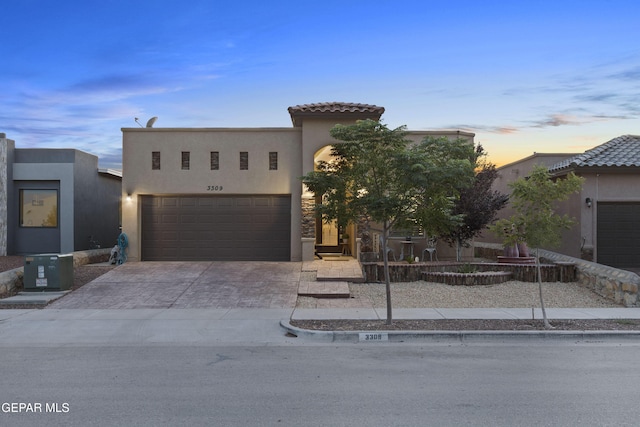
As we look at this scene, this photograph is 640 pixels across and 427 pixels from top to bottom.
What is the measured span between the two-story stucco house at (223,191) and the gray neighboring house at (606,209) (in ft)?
14.0

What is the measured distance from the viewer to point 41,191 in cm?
2156

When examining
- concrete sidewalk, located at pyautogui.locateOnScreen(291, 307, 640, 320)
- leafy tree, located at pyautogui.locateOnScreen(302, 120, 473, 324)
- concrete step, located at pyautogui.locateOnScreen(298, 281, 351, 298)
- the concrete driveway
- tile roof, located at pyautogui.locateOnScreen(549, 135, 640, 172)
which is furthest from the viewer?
tile roof, located at pyautogui.locateOnScreen(549, 135, 640, 172)

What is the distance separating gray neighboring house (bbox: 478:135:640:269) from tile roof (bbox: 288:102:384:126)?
6948 mm

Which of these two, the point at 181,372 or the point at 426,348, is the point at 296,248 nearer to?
the point at 426,348

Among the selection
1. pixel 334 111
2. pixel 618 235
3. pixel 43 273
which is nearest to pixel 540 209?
pixel 334 111

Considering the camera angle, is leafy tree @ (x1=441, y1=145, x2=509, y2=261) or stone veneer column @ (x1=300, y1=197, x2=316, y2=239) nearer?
leafy tree @ (x1=441, y1=145, x2=509, y2=261)

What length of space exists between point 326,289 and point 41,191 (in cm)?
1422

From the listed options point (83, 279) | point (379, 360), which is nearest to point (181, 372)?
point (379, 360)

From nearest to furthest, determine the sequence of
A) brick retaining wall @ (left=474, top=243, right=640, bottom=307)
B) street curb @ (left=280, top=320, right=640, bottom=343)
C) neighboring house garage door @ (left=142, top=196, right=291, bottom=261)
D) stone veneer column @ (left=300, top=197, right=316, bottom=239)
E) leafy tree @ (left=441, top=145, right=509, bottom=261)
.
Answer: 1. street curb @ (left=280, top=320, right=640, bottom=343)
2. brick retaining wall @ (left=474, top=243, right=640, bottom=307)
3. leafy tree @ (left=441, top=145, right=509, bottom=261)
4. stone veneer column @ (left=300, top=197, right=316, bottom=239)
5. neighboring house garage door @ (left=142, top=196, right=291, bottom=261)

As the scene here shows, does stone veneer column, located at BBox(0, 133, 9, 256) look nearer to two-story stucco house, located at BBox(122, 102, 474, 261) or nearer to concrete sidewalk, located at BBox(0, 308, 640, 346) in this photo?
two-story stucco house, located at BBox(122, 102, 474, 261)

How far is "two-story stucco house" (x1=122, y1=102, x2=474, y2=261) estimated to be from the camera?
18844 millimetres

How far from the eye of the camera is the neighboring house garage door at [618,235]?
18.3 metres

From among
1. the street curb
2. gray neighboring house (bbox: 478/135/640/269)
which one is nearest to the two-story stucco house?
gray neighboring house (bbox: 478/135/640/269)

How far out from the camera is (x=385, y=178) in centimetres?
1055
